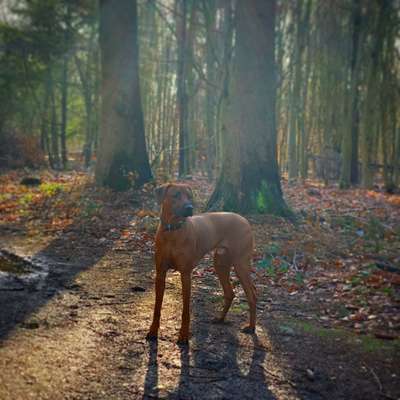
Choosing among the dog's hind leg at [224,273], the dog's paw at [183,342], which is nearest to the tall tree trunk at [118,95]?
the dog's hind leg at [224,273]

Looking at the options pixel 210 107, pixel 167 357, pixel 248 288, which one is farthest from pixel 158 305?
pixel 210 107

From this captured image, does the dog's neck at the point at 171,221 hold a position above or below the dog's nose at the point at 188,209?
below

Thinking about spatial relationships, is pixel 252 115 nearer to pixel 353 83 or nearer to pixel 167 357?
pixel 167 357

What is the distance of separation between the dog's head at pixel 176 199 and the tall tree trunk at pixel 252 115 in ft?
17.7

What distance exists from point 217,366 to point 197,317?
133 centimetres

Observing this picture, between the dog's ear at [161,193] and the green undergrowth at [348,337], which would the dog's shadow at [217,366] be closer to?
the green undergrowth at [348,337]

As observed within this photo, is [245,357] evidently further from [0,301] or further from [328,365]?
[0,301]

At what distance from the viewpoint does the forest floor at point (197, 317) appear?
3895 millimetres

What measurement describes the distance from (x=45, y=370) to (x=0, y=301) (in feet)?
6.05

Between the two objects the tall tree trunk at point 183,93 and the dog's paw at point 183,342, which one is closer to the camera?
the dog's paw at point 183,342

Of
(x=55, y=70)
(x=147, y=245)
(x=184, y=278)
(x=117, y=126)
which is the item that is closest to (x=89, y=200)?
(x=117, y=126)

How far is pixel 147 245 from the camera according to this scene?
29.2ft

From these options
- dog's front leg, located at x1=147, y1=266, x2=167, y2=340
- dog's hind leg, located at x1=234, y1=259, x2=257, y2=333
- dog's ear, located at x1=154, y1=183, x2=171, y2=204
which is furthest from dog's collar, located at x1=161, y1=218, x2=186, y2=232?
dog's hind leg, located at x1=234, y1=259, x2=257, y2=333

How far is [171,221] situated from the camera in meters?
4.69
